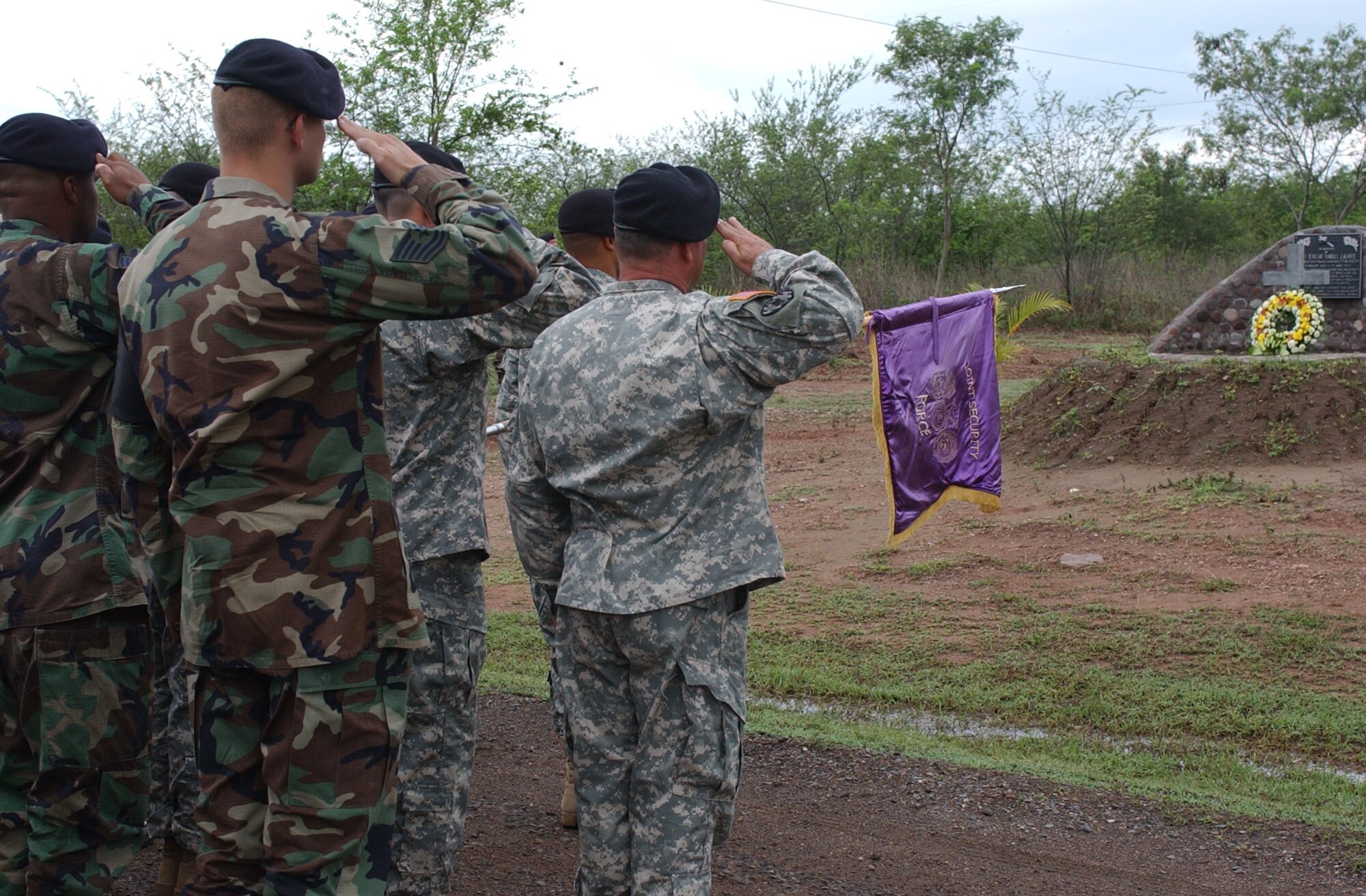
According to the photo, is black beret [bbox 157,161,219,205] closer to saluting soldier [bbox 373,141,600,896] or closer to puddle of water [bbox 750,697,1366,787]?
saluting soldier [bbox 373,141,600,896]

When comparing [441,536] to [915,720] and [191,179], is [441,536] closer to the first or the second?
[191,179]

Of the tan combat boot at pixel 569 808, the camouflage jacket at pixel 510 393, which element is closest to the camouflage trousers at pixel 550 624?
the tan combat boot at pixel 569 808

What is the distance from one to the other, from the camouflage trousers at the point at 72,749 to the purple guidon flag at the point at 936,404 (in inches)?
96.0

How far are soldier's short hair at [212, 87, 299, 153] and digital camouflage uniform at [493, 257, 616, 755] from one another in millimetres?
1003

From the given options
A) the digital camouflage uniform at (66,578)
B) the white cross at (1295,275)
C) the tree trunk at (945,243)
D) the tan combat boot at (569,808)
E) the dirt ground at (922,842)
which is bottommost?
the dirt ground at (922,842)

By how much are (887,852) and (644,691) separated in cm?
143

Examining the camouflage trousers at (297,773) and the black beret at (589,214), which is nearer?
the camouflage trousers at (297,773)

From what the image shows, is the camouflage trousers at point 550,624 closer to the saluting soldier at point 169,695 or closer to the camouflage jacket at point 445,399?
the camouflage jacket at point 445,399

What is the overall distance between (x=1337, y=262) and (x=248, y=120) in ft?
47.8

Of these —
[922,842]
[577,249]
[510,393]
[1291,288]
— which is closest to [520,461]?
[577,249]

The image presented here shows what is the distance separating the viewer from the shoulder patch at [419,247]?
2.32 meters

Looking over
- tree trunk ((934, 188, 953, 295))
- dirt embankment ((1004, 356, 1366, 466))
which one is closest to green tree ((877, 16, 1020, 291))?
tree trunk ((934, 188, 953, 295))

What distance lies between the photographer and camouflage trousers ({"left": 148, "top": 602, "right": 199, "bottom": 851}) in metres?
3.58

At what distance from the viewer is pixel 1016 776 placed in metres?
4.61
